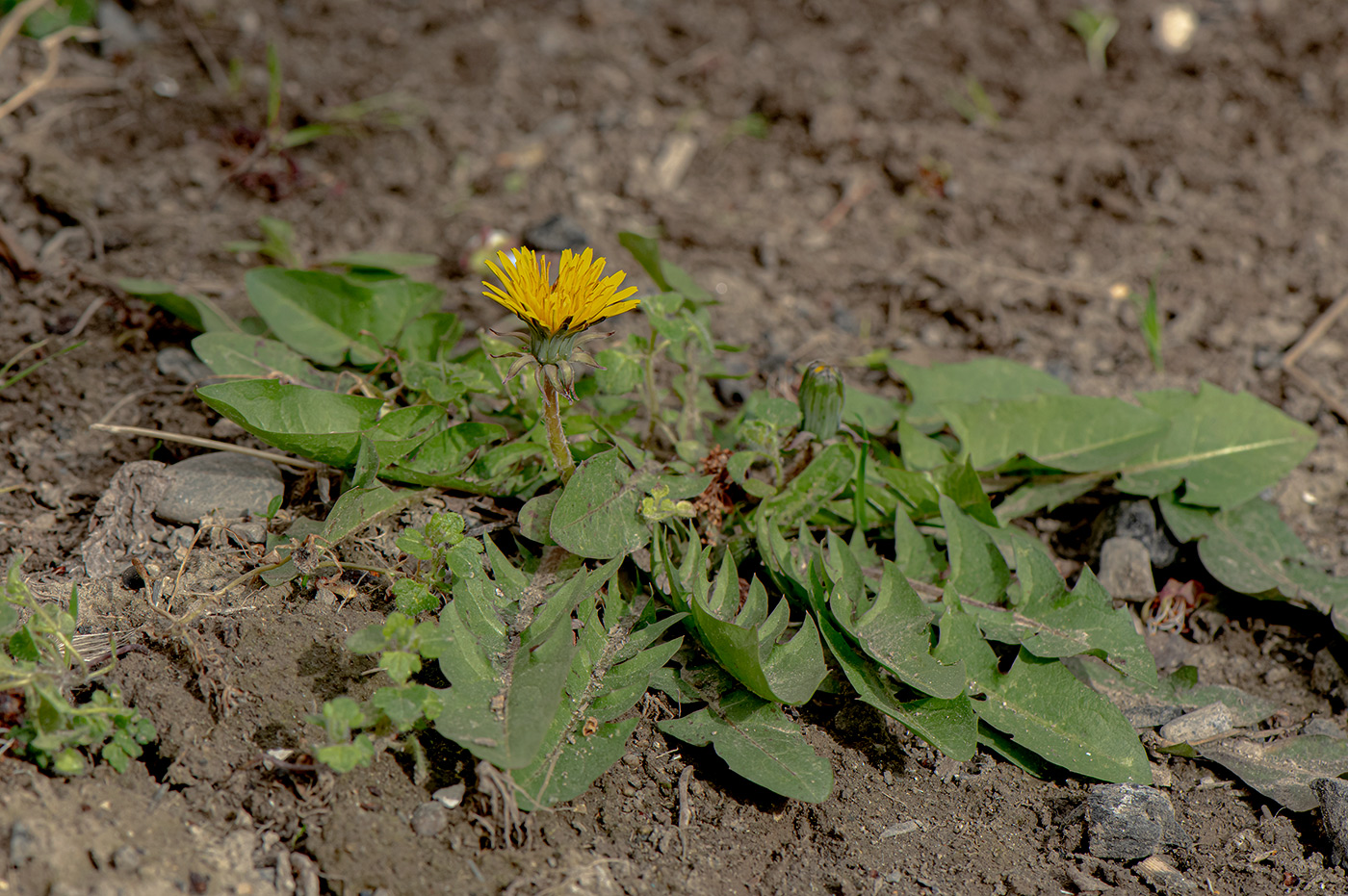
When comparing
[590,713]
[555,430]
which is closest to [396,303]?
[555,430]

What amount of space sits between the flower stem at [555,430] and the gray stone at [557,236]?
1385mm

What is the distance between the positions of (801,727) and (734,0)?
374 centimetres

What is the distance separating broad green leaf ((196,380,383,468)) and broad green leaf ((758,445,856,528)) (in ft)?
3.45

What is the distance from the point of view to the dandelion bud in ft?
7.77

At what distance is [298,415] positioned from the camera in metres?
2.24

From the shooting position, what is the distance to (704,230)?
374 cm

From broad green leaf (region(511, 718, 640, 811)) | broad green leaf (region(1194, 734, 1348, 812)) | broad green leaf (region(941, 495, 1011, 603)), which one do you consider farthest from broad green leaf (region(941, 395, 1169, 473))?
broad green leaf (region(511, 718, 640, 811))

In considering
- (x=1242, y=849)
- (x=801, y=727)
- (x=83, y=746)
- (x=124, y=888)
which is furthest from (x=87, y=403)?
(x=1242, y=849)

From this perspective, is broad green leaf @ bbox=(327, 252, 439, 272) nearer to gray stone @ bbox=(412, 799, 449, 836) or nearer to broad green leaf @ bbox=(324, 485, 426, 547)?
broad green leaf @ bbox=(324, 485, 426, 547)

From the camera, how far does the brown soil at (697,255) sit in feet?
5.99

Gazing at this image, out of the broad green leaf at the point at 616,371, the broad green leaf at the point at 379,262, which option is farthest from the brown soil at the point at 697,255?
the broad green leaf at the point at 616,371

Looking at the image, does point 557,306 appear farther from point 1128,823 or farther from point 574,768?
point 1128,823

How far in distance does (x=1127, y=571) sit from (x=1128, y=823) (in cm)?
84

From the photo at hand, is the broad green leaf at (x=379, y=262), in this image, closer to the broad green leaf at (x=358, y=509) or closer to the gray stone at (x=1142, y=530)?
the broad green leaf at (x=358, y=509)
